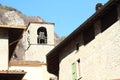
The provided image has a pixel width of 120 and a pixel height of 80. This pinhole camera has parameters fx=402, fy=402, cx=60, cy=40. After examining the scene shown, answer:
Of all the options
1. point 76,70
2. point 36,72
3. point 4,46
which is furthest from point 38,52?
point 4,46

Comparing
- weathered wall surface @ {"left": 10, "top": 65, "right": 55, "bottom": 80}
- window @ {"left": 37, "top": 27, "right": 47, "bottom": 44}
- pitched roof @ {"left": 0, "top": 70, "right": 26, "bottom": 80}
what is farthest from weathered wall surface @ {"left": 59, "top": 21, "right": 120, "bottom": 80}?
window @ {"left": 37, "top": 27, "right": 47, "bottom": 44}

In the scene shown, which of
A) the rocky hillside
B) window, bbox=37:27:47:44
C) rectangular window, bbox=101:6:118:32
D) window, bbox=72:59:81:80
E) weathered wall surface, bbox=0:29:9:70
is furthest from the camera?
the rocky hillside

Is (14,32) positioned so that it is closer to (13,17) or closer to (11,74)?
(11,74)

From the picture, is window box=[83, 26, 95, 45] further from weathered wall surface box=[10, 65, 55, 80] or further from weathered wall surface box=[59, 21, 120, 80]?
weathered wall surface box=[10, 65, 55, 80]

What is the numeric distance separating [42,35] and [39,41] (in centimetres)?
80

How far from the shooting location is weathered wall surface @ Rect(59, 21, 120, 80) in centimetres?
2055

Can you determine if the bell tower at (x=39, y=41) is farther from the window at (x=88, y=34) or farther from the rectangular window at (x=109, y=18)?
the rectangular window at (x=109, y=18)

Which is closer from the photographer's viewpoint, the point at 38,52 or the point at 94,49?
the point at 94,49

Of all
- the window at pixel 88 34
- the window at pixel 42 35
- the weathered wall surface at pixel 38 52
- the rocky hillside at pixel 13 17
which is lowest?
the window at pixel 88 34

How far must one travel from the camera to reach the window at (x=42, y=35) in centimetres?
4762

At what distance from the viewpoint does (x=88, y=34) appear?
23.8 meters

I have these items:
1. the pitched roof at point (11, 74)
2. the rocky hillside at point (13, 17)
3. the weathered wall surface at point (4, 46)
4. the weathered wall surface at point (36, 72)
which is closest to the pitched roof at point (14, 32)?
the weathered wall surface at point (4, 46)

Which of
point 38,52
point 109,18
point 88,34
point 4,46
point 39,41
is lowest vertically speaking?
point 4,46

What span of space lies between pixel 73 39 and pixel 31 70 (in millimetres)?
12646
